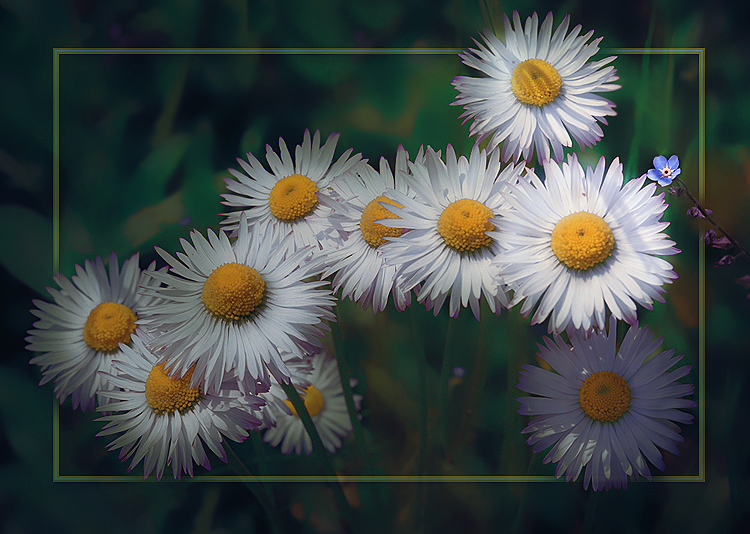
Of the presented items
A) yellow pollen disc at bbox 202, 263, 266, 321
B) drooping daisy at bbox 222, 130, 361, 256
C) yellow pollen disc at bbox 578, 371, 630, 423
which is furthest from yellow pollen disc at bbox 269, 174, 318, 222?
yellow pollen disc at bbox 578, 371, 630, 423

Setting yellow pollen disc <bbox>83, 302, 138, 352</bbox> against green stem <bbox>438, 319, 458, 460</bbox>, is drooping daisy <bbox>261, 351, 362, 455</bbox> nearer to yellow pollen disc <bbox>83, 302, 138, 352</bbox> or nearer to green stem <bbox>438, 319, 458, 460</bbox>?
green stem <bbox>438, 319, 458, 460</bbox>

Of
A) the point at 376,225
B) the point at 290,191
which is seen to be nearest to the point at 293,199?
the point at 290,191

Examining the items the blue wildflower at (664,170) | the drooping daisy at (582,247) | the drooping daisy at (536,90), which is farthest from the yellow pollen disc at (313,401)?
the blue wildflower at (664,170)

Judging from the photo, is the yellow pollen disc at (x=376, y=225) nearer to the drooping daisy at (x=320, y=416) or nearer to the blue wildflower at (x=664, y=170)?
the drooping daisy at (x=320, y=416)

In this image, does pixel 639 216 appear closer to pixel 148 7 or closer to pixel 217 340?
pixel 217 340

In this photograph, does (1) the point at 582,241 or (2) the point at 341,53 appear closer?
(1) the point at 582,241

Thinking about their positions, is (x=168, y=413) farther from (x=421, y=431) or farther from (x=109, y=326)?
(x=421, y=431)
